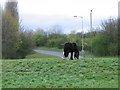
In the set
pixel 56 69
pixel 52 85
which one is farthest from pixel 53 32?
pixel 52 85

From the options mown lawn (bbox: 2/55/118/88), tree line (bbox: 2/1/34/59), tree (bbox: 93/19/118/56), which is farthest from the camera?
tree (bbox: 93/19/118/56)

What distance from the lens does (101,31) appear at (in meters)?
42.1

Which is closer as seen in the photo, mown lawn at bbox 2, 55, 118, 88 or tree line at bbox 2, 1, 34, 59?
mown lawn at bbox 2, 55, 118, 88

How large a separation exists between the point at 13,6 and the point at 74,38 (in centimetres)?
1941

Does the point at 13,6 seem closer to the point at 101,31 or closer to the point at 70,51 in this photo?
the point at 101,31

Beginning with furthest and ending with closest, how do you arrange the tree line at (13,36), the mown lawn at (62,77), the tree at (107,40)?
the tree at (107,40) → the tree line at (13,36) → the mown lawn at (62,77)

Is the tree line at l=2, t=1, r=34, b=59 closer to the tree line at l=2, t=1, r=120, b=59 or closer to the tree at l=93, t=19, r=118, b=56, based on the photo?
the tree line at l=2, t=1, r=120, b=59

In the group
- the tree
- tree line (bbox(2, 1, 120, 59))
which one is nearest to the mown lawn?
tree line (bbox(2, 1, 120, 59))

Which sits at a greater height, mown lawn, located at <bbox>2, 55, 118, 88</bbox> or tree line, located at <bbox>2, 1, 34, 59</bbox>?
tree line, located at <bbox>2, 1, 34, 59</bbox>

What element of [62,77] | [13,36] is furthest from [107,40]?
[62,77]

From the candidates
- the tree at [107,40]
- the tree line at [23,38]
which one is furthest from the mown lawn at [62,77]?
the tree at [107,40]

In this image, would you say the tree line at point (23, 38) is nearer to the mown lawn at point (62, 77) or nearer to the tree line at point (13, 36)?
the tree line at point (13, 36)

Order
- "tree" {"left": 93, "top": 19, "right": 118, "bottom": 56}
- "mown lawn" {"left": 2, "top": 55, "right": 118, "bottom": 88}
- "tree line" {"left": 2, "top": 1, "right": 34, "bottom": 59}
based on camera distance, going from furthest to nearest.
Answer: "tree" {"left": 93, "top": 19, "right": 118, "bottom": 56}, "tree line" {"left": 2, "top": 1, "right": 34, "bottom": 59}, "mown lawn" {"left": 2, "top": 55, "right": 118, "bottom": 88}

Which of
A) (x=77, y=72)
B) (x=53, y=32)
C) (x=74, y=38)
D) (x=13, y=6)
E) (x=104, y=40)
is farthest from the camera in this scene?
(x=53, y=32)
